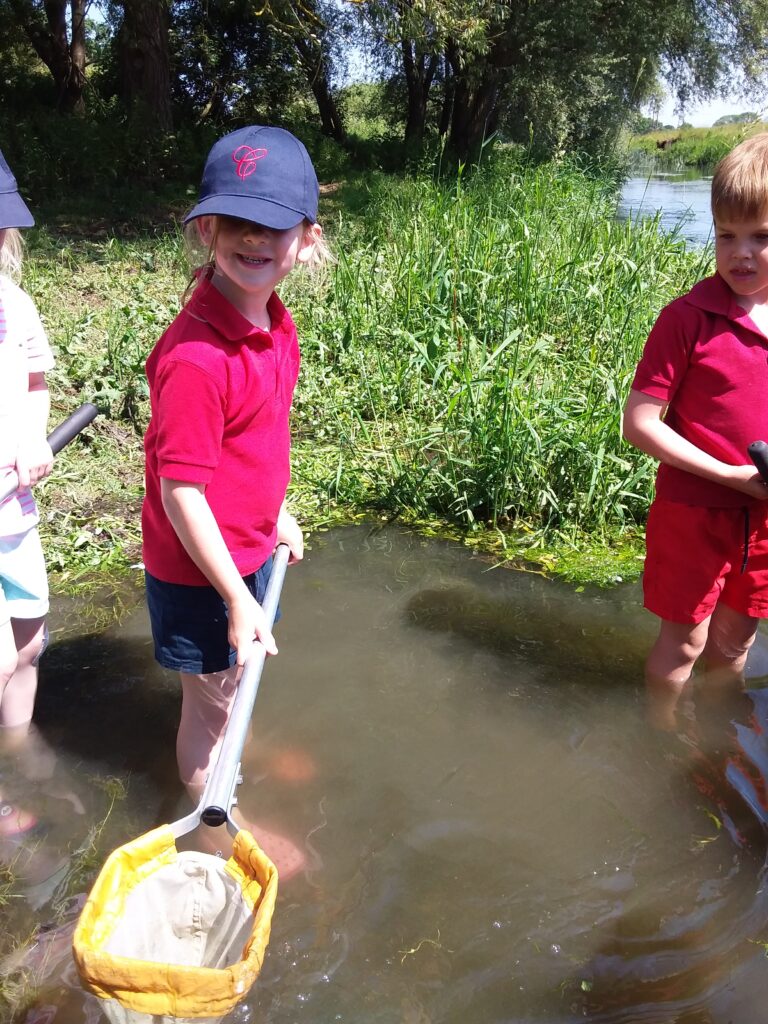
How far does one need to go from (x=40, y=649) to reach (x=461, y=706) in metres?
1.27

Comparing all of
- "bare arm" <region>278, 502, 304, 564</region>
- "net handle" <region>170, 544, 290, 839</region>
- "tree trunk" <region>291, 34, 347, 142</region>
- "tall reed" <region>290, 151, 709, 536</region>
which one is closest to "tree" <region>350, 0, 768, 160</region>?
"tree trunk" <region>291, 34, 347, 142</region>

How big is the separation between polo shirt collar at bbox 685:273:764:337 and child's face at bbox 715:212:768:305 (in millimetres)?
28

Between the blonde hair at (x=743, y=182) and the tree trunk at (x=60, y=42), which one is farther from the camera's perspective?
the tree trunk at (x=60, y=42)

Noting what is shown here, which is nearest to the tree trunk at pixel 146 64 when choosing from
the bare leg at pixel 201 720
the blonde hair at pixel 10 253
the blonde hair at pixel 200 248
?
the blonde hair at pixel 10 253

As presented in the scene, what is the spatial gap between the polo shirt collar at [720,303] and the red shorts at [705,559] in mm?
461

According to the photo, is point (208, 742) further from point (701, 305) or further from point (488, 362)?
point (488, 362)

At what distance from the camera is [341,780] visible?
254cm

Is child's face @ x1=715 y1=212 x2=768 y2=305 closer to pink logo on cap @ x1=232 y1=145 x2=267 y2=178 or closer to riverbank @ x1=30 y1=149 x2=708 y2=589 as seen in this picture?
pink logo on cap @ x1=232 y1=145 x2=267 y2=178

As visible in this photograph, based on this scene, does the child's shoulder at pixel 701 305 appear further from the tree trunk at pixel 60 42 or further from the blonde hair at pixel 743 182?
the tree trunk at pixel 60 42

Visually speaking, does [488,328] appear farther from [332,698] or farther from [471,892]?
[471,892]

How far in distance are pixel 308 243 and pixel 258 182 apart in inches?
7.4

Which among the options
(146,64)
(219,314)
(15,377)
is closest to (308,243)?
(219,314)

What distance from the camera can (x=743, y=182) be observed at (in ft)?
6.59

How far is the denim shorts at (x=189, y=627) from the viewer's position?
1916 mm
